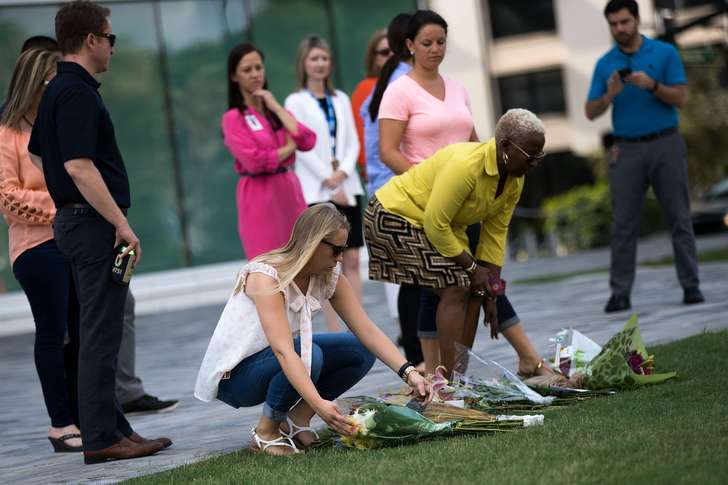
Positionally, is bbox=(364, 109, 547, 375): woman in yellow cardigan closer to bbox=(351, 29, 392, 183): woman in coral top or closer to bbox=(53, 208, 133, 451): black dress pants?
bbox=(53, 208, 133, 451): black dress pants

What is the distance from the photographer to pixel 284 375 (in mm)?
5293

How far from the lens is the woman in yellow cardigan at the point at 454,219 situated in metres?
5.85

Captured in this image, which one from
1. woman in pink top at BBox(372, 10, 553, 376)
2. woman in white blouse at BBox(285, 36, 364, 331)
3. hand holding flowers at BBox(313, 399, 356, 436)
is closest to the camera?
hand holding flowers at BBox(313, 399, 356, 436)

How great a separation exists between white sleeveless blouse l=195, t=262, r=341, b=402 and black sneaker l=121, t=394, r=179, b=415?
1934mm

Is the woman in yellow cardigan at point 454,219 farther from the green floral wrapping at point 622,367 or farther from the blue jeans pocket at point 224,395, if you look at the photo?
the blue jeans pocket at point 224,395

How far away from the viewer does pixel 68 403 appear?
21.1 feet

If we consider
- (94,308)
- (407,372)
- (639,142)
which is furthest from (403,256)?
(639,142)

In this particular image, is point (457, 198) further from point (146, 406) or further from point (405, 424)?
point (146, 406)

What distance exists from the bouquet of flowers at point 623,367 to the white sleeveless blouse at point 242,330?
1.43m

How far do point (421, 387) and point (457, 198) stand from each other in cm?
111

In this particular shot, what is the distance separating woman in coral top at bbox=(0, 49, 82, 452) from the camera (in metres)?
6.31

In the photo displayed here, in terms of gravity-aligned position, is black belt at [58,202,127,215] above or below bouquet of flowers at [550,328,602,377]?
above

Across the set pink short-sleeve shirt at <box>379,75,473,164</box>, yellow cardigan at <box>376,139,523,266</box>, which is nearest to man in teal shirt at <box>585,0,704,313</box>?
pink short-sleeve shirt at <box>379,75,473,164</box>

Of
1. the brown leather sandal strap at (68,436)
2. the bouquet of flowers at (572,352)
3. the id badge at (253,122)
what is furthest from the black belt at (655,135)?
the brown leather sandal strap at (68,436)
